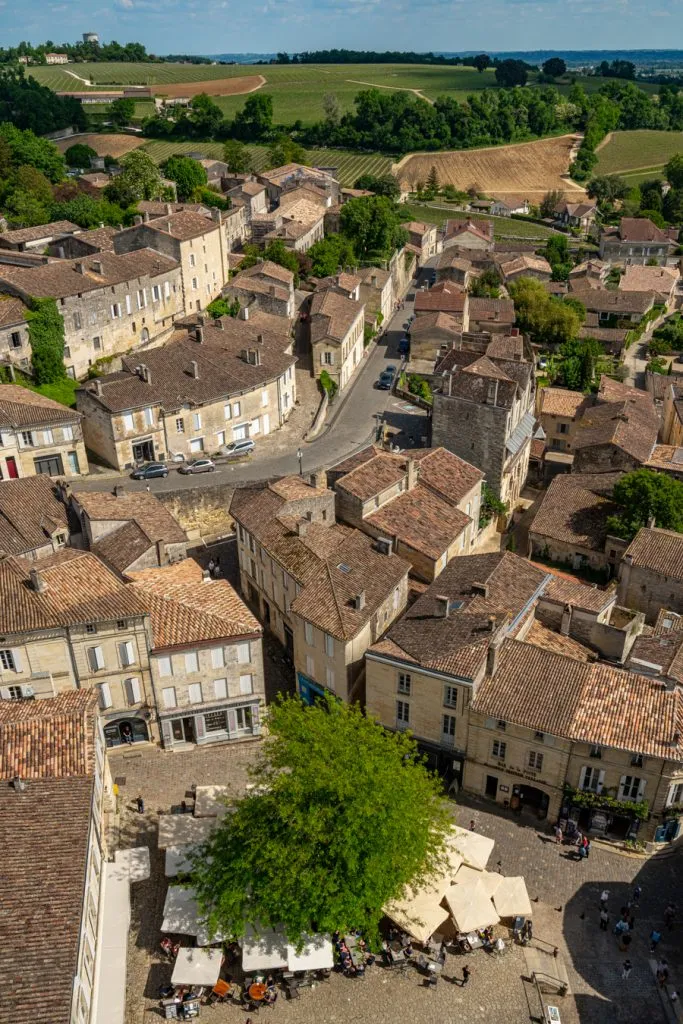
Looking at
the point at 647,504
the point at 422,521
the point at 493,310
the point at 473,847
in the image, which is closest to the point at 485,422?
the point at 647,504

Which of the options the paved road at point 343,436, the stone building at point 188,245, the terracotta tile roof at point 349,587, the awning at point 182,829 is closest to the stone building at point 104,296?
the stone building at point 188,245

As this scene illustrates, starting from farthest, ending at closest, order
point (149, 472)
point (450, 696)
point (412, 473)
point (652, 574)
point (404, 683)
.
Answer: point (149, 472)
point (412, 473)
point (652, 574)
point (404, 683)
point (450, 696)

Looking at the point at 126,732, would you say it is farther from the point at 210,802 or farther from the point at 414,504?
the point at 414,504

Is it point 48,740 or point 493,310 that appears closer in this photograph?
point 48,740

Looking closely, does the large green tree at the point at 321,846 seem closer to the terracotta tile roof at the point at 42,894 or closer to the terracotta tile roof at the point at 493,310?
the terracotta tile roof at the point at 42,894

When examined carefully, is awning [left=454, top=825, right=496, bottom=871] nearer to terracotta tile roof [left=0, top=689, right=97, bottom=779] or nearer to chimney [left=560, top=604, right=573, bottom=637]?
chimney [left=560, top=604, right=573, bottom=637]

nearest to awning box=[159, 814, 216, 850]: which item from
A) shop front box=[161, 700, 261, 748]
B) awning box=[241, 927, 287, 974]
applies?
awning box=[241, 927, 287, 974]

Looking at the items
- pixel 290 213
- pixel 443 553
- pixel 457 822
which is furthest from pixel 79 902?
pixel 290 213
